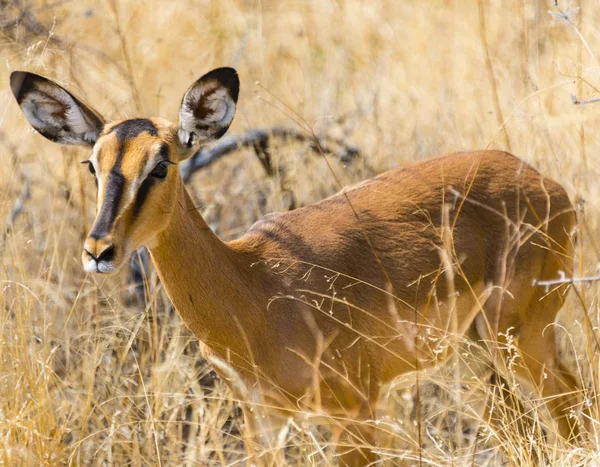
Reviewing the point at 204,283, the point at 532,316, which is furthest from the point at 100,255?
the point at 532,316

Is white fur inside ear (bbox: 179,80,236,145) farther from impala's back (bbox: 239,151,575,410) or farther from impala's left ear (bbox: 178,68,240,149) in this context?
impala's back (bbox: 239,151,575,410)

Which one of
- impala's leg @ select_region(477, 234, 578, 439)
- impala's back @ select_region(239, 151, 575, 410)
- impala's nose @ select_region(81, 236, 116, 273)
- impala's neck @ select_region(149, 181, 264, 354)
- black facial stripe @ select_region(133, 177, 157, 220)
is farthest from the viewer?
impala's leg @ select_region(477, 234, 578, 439)

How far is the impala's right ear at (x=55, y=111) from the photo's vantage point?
4.47 meters

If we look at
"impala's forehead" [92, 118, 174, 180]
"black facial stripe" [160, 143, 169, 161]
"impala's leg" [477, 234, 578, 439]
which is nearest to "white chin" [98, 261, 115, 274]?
"impala's forehead" [92, 118, 174, 180]

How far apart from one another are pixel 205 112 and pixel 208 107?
0.11ft

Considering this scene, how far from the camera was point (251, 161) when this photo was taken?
310 inches

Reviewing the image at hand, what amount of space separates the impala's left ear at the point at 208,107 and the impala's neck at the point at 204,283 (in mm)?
287

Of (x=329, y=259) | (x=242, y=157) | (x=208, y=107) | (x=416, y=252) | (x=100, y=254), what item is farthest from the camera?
(x=242, y=157)

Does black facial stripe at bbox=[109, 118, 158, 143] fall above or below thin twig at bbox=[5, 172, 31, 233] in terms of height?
above

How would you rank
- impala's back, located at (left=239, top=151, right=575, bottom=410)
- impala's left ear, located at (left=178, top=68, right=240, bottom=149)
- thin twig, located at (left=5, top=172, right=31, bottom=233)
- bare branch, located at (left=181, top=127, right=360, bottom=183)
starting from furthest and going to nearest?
thin twig, located at (left=5, top=172, right=31, bottom=233)
bare branch, located at (left=181, top=127, right=360, bottom=183)
impala's back, located at (left=239, top=151, right=575, bottom=410)
impala's left ear, located at (left=178, top=68, right=240, bottom=149)

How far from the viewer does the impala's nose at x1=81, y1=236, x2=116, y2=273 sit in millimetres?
3748

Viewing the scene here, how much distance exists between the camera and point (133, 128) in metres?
4.27

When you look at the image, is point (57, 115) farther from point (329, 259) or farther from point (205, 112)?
point (329, 259)

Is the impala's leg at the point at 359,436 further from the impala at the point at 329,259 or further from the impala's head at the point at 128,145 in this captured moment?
the impala's head at the point at 128,145
